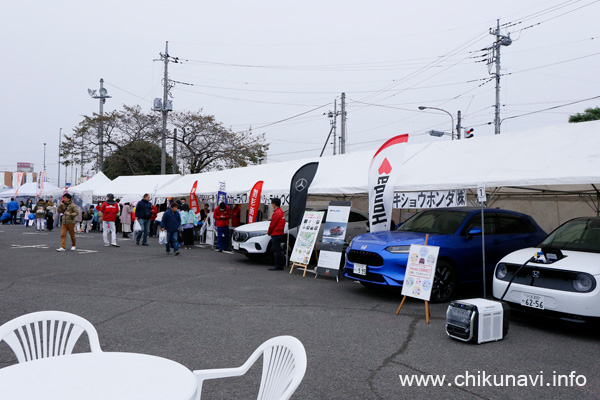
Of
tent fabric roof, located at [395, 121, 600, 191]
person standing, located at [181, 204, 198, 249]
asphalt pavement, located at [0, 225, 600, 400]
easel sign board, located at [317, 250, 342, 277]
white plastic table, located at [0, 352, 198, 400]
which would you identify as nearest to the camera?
A: white plastic table, located at [0, 352, 198, 400]

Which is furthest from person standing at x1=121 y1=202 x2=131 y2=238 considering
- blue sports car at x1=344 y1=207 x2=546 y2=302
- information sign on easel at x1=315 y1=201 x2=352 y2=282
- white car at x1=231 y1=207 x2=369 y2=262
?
blue sports car at x1=344 y1=207 x2=546 y2=302

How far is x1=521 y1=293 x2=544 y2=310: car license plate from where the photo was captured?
5552mm

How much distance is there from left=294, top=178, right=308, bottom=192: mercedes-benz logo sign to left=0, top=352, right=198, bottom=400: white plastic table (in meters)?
9.18

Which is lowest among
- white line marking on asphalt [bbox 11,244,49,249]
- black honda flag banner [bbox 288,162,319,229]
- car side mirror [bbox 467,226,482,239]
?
white line marking on asphalt [bbox 11,244,49,249]

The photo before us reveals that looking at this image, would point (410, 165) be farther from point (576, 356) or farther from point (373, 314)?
point (576, 356)

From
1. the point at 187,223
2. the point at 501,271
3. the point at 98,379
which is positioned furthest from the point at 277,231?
the point at 98,379

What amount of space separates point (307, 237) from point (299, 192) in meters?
1.51

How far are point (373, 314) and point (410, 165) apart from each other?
433 cm

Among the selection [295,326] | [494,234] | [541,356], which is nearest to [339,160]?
[494,234]

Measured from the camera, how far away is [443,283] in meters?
7.45

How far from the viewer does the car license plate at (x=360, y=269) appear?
7.64 m

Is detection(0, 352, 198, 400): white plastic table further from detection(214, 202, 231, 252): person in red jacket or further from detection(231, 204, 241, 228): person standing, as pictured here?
detection(231, 204, 241, 228): person standing

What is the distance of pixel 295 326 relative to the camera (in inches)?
228

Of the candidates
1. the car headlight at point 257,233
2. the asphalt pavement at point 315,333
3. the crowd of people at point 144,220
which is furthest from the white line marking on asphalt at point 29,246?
the car headlight at point 257,233
